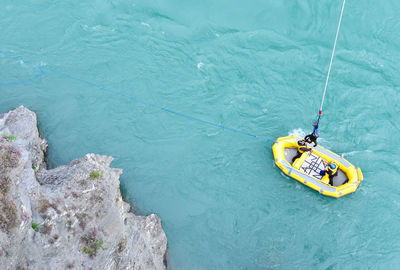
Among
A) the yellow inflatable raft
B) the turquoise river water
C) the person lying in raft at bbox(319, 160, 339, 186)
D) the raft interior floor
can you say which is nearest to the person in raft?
the yellow inflatable raft

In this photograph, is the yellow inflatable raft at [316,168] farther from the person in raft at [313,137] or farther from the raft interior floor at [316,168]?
the person in raft at [313,137]

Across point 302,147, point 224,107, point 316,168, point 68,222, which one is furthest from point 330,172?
point 68,222

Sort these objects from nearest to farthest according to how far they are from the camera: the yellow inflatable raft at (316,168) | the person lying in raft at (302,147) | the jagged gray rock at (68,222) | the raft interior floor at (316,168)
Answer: the jagged gray rock at (68,222)
the yellow inflatable raft at (316,168)
the raft interior floor at (316,168)
the person lying in raft at (302,147)

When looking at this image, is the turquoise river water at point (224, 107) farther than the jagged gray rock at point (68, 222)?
Yes

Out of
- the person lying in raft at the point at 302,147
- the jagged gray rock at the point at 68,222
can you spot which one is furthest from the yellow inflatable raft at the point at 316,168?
the jagged gray rock at the point at 68,222

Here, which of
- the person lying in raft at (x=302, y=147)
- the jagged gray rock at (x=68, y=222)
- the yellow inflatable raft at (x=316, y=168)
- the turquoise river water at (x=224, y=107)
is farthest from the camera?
the person lying in raft at (x=302, y=147)

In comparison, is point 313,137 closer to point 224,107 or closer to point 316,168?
point 316,168

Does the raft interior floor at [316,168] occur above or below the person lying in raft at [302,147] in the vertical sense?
below

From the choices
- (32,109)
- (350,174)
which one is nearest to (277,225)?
(350,174)
